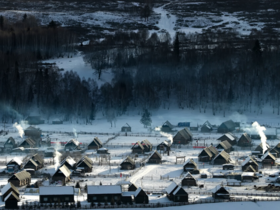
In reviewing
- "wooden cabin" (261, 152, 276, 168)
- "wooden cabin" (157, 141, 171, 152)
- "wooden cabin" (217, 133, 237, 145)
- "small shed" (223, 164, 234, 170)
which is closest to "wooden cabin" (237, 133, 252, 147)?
"wooden cabin" (217, 133, 237, 145)

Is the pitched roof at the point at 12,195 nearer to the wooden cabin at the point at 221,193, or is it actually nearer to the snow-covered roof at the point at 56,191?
the snow-covered roof at the point at 56,191

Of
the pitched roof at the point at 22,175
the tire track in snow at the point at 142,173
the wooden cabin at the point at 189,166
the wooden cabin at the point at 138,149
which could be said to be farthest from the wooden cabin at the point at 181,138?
the pitched roof at the point at 22,175

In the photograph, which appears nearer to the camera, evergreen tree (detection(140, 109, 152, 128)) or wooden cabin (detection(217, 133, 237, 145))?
wooden cabin (detection(217, 133, 237, 145))

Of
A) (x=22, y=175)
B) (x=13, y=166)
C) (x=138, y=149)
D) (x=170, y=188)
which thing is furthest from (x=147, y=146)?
(x=170, y=188)

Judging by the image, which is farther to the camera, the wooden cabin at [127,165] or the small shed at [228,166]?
the wooden cabin at [127,165]

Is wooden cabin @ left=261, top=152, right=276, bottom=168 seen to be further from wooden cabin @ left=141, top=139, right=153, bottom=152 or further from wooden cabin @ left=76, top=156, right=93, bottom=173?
wooden cabin @ left=76, top=156, right=93, bottom=173

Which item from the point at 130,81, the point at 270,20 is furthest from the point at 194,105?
the point at 270,20

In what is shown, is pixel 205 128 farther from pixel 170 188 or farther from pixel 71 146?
pixel 170 188
